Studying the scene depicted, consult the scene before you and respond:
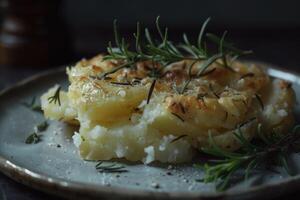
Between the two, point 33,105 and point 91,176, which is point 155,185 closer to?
point 91,176

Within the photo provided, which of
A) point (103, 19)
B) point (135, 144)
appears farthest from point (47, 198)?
point (103, 19)

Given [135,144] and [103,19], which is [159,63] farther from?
[103,19]

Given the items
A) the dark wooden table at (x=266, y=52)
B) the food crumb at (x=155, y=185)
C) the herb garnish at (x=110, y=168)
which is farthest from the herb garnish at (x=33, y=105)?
the food crumb at (x=155, y=185)

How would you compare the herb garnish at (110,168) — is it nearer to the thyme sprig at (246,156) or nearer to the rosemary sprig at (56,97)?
the thyme sprig at (246,156)

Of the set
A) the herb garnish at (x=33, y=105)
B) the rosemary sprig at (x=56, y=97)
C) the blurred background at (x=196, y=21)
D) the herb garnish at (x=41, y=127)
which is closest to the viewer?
the rosemary sprig at (x=56, y=97)

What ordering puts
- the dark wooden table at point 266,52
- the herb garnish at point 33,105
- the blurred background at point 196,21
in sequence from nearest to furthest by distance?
1. the herb garnish at point 33,105
2. the dark wooden table at point 266,52
3. the blurred background at point 196,21

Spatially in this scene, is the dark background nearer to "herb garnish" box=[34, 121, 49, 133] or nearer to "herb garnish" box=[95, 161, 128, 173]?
"herb garnish" box=[34, 121, 49, 133]

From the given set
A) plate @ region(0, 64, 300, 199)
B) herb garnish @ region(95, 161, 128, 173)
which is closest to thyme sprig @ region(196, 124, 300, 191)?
plate @ region(0, 64, 300, 199)
